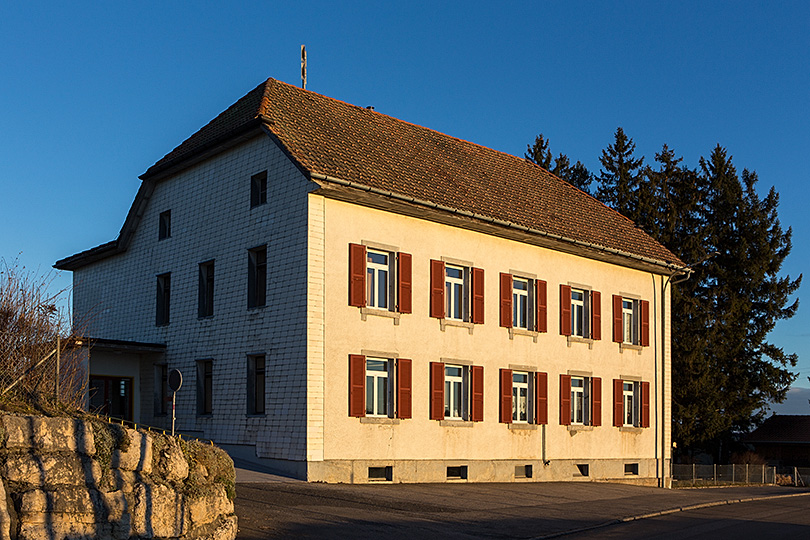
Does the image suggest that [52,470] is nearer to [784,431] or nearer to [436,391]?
[436,391]

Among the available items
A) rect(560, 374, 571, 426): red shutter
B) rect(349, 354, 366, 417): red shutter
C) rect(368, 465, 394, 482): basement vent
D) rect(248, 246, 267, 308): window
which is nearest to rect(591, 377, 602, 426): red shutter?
rect(560, 374, 571, 426): red shutter

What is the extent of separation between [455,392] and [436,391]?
4.10ft

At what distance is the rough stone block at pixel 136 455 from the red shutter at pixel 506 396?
53.9 ft

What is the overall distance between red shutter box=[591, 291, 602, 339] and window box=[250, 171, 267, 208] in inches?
483

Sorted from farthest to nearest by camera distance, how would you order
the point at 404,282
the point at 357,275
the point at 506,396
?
the point at 506,396 < the point at 404,282 < the point at 357,275

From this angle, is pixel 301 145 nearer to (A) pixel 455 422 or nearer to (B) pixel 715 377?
(A) pixel 455 422

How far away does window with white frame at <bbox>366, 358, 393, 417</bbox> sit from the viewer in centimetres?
2211

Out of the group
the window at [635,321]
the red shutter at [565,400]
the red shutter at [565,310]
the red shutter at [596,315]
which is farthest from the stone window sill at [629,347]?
the red shutter at [565,400]

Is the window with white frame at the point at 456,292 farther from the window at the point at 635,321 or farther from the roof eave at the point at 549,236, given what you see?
the window at the point at 635,321

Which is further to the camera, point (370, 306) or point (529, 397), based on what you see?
point (529, 397)

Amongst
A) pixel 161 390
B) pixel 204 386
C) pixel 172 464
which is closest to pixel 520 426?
pixel 204 386

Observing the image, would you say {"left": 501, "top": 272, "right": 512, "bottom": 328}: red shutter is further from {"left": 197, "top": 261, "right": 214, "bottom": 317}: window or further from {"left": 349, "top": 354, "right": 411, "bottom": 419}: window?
{"left": 197, "top": 261, "right": 214, "bottom": 317}: window

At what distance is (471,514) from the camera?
16.0m

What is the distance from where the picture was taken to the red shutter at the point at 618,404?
98.0 feet
